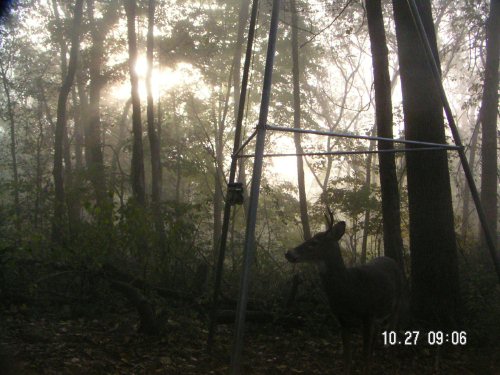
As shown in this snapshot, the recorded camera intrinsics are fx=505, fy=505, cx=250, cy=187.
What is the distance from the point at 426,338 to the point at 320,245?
233 cm

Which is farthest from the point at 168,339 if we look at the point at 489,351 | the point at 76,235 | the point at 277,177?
the point at 277,177

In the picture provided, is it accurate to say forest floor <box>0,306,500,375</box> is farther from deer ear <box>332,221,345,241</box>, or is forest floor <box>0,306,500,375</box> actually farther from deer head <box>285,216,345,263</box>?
deer ear <box>332,221,345,241</box>

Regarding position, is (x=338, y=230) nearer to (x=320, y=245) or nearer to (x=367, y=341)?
(x=320, y=245)

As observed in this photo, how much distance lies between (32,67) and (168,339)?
27.7 meters

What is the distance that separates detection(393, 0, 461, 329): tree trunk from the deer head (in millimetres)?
2030

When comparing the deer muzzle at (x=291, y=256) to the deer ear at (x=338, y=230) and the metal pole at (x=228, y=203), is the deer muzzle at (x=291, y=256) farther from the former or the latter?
the metal pole at (x=228, y=203)

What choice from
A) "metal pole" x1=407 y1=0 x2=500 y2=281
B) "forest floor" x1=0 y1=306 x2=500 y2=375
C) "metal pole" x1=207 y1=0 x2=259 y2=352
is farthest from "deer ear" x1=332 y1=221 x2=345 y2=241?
"forest floor" x1=0 y1=306 x2=500 y2=375

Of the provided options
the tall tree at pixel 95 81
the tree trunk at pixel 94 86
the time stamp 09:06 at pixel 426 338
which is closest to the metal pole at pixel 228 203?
the time stamp 09:06 at pixel 426 338

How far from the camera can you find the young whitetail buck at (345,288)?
5.31 m

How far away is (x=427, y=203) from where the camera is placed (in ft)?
22.5

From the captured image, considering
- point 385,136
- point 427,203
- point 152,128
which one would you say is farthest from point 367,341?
point 152,128

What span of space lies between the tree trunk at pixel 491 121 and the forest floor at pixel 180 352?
9820 mm

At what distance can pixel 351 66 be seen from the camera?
106 ft

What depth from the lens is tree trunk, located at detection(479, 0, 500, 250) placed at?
1506 centimetres
